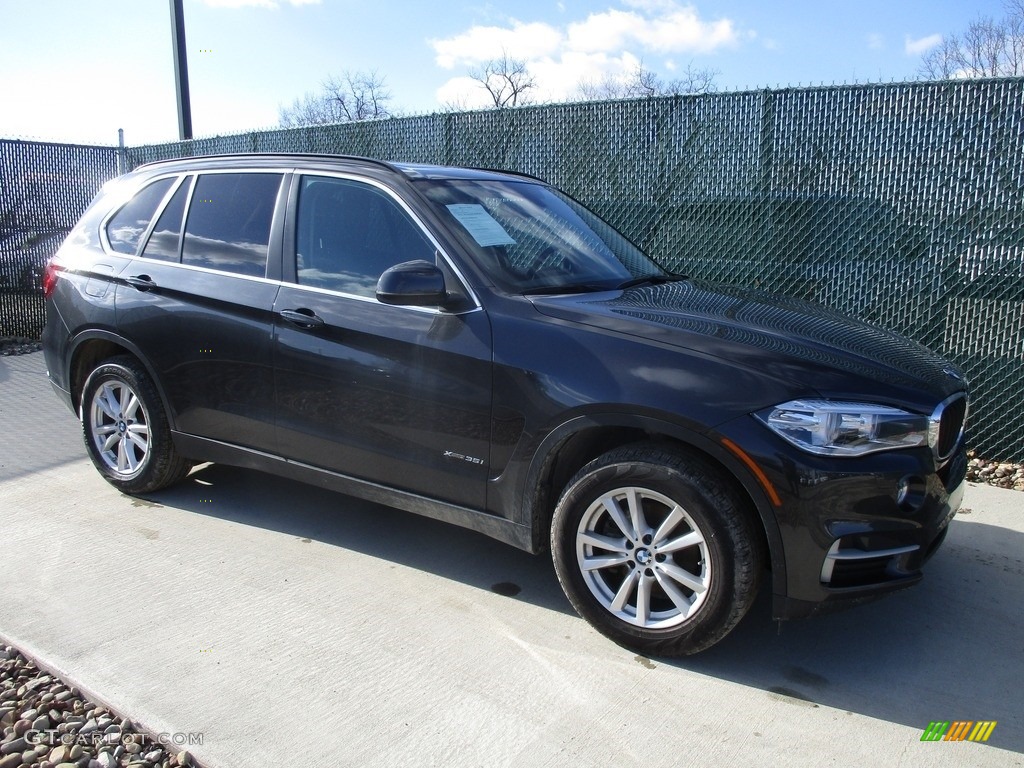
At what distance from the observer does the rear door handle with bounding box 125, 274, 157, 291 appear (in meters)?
4.55

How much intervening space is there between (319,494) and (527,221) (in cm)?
212

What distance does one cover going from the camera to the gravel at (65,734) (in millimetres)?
2709

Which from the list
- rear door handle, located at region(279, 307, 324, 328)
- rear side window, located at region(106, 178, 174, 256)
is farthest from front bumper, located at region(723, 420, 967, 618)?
rear side window, located at region(106, 178, 174, 256)

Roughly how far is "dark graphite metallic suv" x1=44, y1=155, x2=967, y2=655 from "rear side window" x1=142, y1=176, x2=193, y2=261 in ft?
0.04

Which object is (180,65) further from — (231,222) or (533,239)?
(533,239)

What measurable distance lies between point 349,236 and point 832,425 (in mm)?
2300

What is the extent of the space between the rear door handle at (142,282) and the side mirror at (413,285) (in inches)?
67.3

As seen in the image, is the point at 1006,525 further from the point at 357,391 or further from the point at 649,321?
the point at 357,391

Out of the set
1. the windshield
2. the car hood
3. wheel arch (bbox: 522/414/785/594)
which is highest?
the windshield

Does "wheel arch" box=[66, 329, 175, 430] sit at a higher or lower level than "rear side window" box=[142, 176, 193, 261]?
lower

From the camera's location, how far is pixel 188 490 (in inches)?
203

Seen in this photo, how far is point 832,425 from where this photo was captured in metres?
2.94

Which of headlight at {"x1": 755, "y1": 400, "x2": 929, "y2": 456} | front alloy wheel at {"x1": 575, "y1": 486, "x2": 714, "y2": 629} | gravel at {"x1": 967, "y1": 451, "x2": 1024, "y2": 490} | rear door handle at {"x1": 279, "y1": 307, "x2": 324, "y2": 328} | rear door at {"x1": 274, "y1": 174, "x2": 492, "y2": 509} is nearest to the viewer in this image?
headlight at {"x1": 755, "y1": 400, "x2": 929, "y2": 456}
